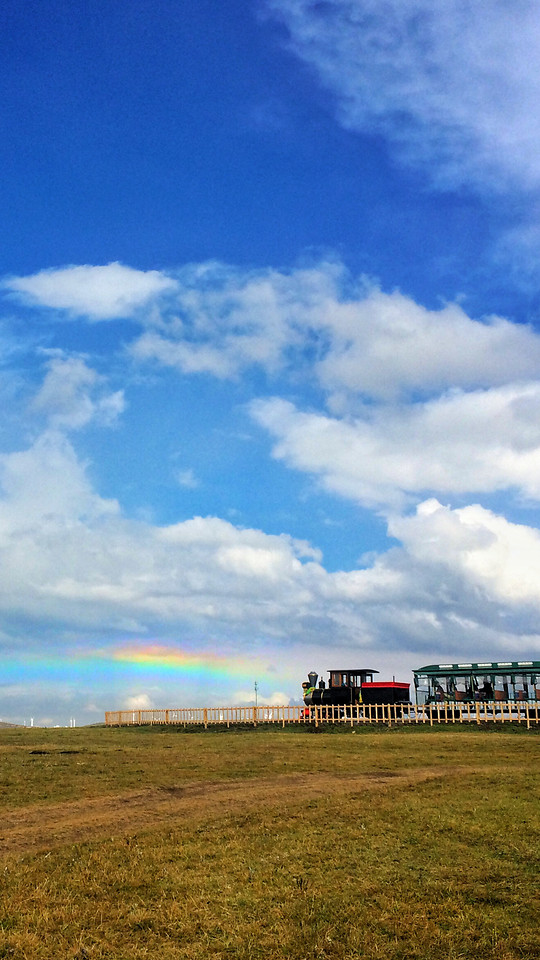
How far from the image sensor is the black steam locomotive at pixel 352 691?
63.9 meters

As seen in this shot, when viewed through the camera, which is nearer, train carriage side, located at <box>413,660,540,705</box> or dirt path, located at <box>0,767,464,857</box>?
dirt path, located at <box>0,767,464,857</box>

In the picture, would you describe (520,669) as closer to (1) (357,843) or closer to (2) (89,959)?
(1) (357,843)

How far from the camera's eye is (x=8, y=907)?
15.6 m

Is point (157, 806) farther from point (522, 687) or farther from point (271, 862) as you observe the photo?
point (522, 687)

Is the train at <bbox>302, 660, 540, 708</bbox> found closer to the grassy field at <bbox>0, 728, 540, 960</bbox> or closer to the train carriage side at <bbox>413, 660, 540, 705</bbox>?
the train carriage side at <bbox>413, 660, 540, 705</bbox>

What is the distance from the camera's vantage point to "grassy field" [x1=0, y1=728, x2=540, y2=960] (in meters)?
14.2

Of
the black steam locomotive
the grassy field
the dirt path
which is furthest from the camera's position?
the black steam locomotive

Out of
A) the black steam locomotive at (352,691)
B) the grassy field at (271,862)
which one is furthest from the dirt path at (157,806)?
the black steam locomotive at (352,691)

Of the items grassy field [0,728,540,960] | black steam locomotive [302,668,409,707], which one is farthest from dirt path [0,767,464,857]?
black steam locomotive [302,668,409,707]

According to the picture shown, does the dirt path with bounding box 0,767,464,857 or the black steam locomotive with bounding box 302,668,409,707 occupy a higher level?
the black steam locomotive with bounding box 302,668,409,707

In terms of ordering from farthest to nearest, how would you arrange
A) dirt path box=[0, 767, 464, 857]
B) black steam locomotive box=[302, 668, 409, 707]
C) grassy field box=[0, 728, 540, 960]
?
1. black steam locomotive box=[302, 668, 409, 707]
2. dirt path box=[0, 767, 464, 857]
3. grassy field box=[0, 728, 540, 960]

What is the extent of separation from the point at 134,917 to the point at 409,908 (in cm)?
563

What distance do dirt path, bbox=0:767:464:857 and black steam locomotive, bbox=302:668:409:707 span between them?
33.6 m

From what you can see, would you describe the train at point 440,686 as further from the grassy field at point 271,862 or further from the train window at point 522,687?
the grassy field at point 271,862
